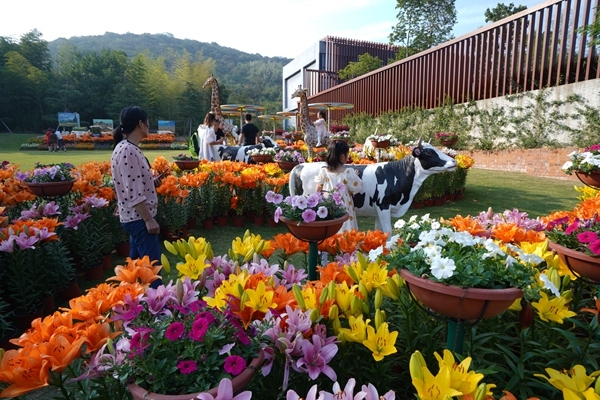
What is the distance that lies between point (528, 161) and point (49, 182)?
12.7 metres

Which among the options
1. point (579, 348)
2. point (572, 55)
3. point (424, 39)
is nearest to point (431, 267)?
point (579, 348)

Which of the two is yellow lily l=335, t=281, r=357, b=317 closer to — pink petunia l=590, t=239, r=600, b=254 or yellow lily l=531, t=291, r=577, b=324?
yellow lily l=531, t=291, r=577, b=324

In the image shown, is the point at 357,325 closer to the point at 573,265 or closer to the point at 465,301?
the point at 465,301

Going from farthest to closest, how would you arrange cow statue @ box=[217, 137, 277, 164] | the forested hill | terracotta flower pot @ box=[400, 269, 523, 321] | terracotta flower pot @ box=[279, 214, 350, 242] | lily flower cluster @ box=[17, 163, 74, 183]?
the forested hill
cow statue @ box=[217, 137, 277, 164]
lily flower cluster @ box=[17, 163, 74, 183]
terracotta flower pot @ box=[279, 214, 350, 242]
terracotta flower pot @ box=[400, 269, 523, 321]

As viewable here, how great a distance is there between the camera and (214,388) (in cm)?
108

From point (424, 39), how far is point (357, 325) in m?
33.6

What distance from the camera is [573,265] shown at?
190cm

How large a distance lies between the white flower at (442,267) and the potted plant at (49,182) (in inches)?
153

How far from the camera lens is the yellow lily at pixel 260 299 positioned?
148cm

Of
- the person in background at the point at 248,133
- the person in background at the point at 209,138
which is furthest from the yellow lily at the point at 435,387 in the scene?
the person in background at the point at 248,133

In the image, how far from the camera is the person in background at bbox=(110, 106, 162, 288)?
9.15 feet

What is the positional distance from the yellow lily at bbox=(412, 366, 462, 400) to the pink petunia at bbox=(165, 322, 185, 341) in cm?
77

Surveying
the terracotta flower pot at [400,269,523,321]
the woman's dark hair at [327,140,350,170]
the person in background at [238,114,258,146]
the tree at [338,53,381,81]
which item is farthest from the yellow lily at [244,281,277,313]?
the tree at [338,53,381,81]

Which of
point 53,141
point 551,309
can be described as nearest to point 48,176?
point 551,309
